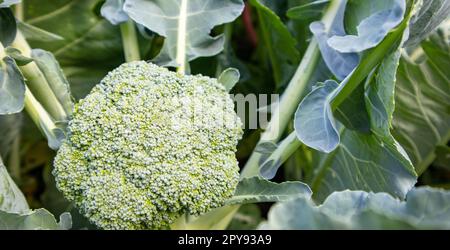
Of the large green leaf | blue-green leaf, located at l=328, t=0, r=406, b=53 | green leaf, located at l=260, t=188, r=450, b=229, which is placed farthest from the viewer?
the large green leaf

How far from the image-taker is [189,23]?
895 mm

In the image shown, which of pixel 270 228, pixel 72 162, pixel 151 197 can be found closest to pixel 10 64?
pixel 72 162

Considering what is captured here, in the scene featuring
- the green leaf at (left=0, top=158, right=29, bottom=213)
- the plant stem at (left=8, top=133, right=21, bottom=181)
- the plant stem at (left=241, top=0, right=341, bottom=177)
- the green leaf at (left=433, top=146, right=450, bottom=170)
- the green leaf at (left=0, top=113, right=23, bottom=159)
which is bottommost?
the plant stem at (left=8, top=133, right=21, bottom=181)

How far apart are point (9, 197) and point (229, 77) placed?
1.18 feet

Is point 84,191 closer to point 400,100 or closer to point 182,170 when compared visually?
point 182,170

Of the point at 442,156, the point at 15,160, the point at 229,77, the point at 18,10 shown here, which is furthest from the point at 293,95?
the point at 15,160

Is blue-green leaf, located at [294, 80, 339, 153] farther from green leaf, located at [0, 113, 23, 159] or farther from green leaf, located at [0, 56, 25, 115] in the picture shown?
green leaf, located at [0, 113, 23, 159]

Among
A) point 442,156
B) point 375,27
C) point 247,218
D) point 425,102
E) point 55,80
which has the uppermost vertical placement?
point 375,27

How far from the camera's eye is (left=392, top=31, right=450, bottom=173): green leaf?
0.95 meters

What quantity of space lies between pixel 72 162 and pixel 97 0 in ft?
1.24

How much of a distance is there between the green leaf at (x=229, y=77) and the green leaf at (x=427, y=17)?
254 mm

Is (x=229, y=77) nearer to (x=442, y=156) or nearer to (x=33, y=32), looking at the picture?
(x=33, y=32)

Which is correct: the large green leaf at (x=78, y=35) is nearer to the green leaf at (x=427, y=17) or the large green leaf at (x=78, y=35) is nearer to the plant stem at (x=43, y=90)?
the plant stem at (x=43, y=90)

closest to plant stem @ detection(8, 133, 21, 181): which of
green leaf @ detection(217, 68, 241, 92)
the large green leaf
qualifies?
the large green leaf
